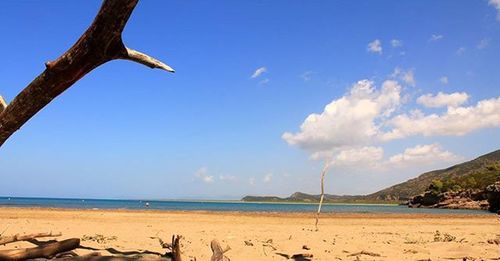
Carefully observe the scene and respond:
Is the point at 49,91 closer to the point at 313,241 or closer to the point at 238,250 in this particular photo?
the point at 238,250

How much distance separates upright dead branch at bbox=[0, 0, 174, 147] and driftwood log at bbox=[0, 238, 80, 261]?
3.58m

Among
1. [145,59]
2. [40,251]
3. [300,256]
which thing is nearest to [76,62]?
[145,59]

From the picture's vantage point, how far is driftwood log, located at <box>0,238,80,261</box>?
6.33 metres

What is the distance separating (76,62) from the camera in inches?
123

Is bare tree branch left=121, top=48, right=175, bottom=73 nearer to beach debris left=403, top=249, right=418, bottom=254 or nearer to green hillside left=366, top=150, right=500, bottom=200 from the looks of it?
beach debris left=403, top=249, right=418, bottom=254

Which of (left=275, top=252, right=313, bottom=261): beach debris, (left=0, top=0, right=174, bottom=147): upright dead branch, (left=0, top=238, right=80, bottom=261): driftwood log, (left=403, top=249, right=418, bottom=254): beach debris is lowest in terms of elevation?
(left=275, top=252, right=313, bottom=261): beach debris

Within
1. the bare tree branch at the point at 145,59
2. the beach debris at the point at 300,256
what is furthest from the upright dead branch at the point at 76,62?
the beach debris at the point at 300,256

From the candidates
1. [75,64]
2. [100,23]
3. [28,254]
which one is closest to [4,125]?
[75,64]

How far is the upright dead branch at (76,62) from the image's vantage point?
293 centimetres

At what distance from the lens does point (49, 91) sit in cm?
324

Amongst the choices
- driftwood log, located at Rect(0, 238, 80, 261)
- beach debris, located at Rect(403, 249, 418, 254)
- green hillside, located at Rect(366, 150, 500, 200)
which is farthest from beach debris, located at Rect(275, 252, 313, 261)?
green hillside, located at Rect(366, 150, 500, 200)

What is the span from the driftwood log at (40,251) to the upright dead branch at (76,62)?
3.58 meters

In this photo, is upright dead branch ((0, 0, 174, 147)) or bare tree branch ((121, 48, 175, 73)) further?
bare tree branch ((121, 48, 175, 73))

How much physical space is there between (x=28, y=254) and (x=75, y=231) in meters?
10.2
